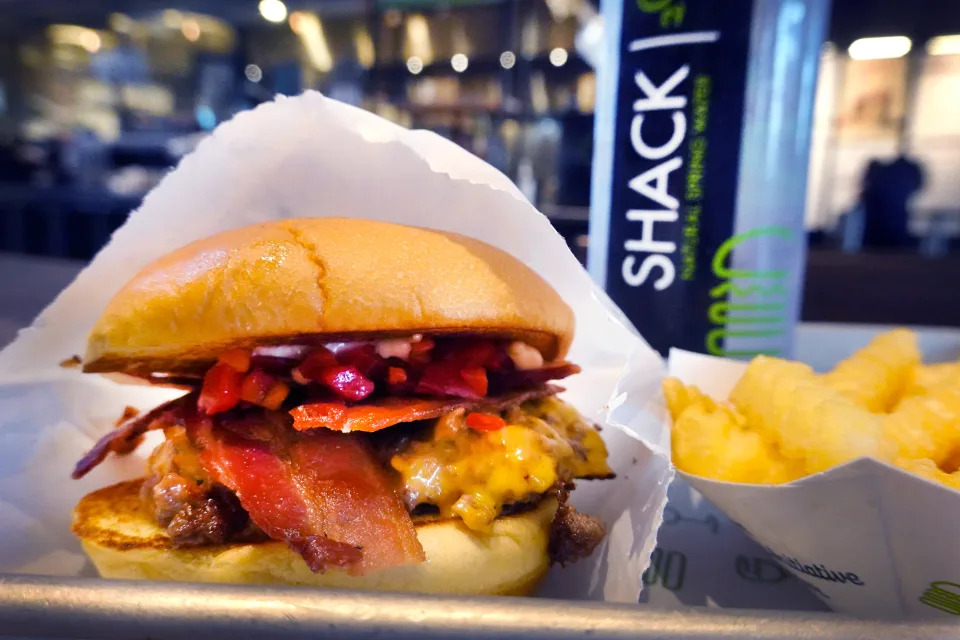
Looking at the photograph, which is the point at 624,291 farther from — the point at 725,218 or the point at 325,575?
the point at 325,575

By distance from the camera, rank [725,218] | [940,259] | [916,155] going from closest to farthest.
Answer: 1. [725,218]
2. [940,259]
3. [916,155]

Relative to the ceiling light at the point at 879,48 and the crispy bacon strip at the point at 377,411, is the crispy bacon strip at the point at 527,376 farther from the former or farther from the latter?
the ceiling light at the point at 879,48

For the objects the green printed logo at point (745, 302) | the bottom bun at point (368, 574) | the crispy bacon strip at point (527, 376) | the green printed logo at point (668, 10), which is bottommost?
the bottom bun at point (368, 574)

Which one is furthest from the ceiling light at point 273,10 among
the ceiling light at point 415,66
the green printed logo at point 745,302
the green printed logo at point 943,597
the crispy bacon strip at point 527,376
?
the green printed logo at point 943,597

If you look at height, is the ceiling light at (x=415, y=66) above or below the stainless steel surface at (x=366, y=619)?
above

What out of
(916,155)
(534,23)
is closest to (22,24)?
(534,23)
